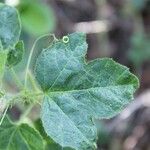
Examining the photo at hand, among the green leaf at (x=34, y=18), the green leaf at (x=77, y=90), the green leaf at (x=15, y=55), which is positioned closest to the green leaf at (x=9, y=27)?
the green leaf at (x=15, y=55)

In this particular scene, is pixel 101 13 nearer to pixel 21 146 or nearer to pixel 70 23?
pixel 70 23

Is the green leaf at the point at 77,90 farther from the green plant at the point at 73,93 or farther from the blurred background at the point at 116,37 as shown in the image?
the blurred background at the point at 116,37

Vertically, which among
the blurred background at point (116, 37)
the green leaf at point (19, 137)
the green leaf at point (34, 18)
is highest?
the green leaf at point (19, 137)

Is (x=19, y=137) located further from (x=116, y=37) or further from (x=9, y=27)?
(x=116, y=37)

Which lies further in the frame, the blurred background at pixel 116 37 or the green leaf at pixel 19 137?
the blurred background at pixel 116 37

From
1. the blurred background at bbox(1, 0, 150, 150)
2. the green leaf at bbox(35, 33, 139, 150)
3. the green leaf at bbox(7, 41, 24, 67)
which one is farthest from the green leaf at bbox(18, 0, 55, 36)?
the green leaf at bbox(35, 33, 139, 150)

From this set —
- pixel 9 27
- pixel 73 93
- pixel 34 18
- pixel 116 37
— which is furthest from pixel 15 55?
pixel 116 37

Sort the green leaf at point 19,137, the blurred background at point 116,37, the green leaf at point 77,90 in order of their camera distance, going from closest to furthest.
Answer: the green leaf at point 77,90 → the green leaf at point 19,137 → the blurred background at point 116,37
